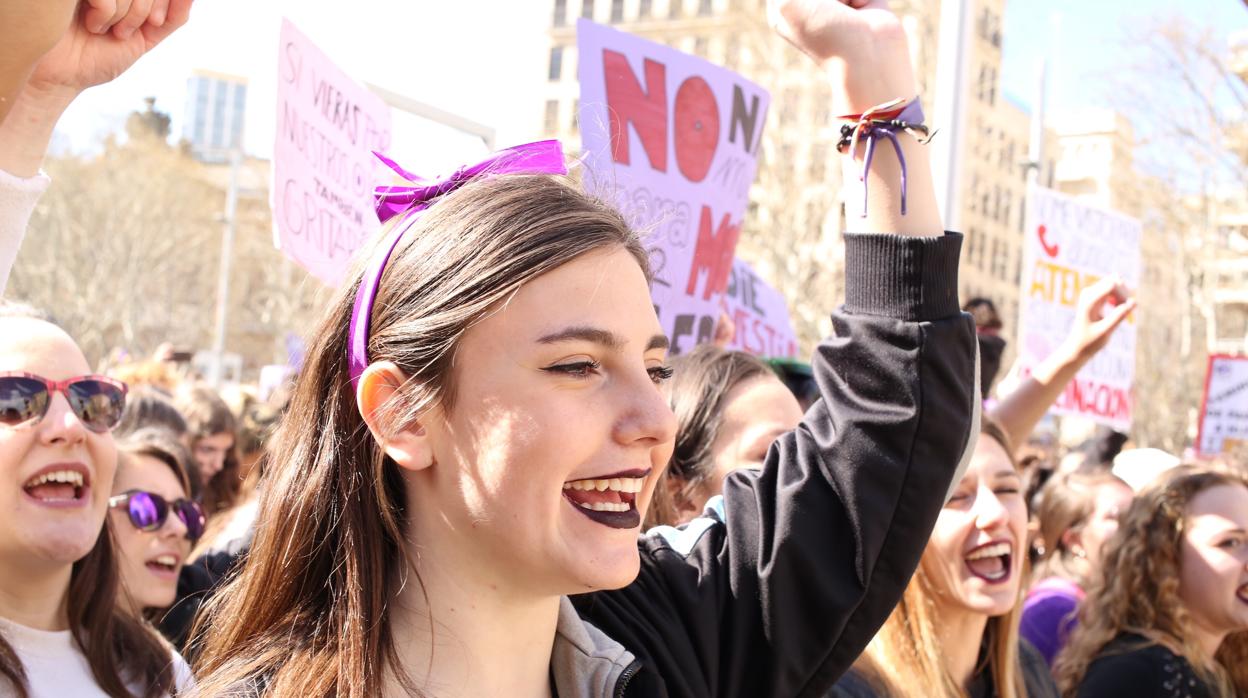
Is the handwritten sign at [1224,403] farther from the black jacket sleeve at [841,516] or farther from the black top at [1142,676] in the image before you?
the black jacket sleeve at [841,516]

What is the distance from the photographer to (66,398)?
2.88m

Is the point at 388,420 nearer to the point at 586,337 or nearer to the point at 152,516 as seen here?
the point at 586,337

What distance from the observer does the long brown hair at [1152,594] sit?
13.0 feet

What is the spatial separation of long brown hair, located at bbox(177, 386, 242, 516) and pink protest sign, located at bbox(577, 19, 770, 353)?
2258mm

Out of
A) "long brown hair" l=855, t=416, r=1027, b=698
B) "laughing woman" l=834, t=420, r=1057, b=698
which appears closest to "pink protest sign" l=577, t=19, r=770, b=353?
"laughing woman" l=834, t=420, r=1057, b=698

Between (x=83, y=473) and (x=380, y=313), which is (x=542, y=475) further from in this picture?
(x=83, y=473)

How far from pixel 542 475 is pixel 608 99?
10.5ft

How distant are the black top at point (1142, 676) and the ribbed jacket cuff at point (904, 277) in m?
2.19

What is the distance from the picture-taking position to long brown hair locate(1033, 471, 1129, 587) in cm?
562

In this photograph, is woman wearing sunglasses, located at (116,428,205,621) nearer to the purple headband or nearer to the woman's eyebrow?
the purple headband

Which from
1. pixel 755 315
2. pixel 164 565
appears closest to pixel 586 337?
pixel 164 565

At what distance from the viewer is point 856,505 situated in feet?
6.34

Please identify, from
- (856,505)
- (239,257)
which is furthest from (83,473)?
(239,257)

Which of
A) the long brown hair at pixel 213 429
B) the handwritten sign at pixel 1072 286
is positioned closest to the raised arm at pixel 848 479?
the long brown hair at pixel 213 429
